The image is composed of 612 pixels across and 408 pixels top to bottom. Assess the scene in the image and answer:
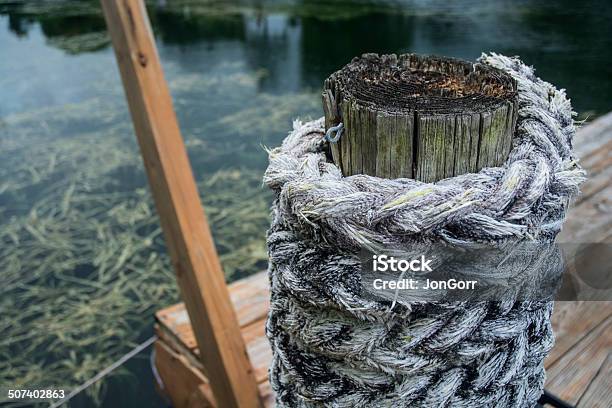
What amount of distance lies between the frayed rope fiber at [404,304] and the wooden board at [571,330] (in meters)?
0.49

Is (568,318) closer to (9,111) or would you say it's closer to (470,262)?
(470,262)

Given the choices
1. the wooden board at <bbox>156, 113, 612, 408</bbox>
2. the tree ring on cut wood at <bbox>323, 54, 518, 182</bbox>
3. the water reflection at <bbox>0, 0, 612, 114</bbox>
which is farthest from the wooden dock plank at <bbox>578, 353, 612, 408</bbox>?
the water reflection at <bbox>0, 0, 612, 114</bbox>

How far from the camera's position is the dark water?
120 inches

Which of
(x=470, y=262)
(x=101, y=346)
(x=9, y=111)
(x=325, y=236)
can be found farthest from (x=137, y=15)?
(x=9, y=111)

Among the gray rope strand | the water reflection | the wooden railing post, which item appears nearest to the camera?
the wooden railing post

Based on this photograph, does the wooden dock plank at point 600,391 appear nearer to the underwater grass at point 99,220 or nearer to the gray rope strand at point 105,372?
Result: the gray rope strand at point 105,372

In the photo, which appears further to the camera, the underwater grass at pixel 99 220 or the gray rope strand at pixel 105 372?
the underwater grass at pixel 99 220

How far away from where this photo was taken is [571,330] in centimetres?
130

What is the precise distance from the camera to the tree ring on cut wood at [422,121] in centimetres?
64

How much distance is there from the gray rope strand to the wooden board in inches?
24.6

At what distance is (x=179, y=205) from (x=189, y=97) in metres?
4.07

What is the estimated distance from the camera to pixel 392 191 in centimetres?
62

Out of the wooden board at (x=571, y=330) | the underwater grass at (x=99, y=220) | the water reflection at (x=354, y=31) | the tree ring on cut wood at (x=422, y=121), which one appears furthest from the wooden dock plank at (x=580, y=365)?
the water reflection at (x=354, y=31)

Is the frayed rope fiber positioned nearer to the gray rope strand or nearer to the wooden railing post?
the wooden railing post
